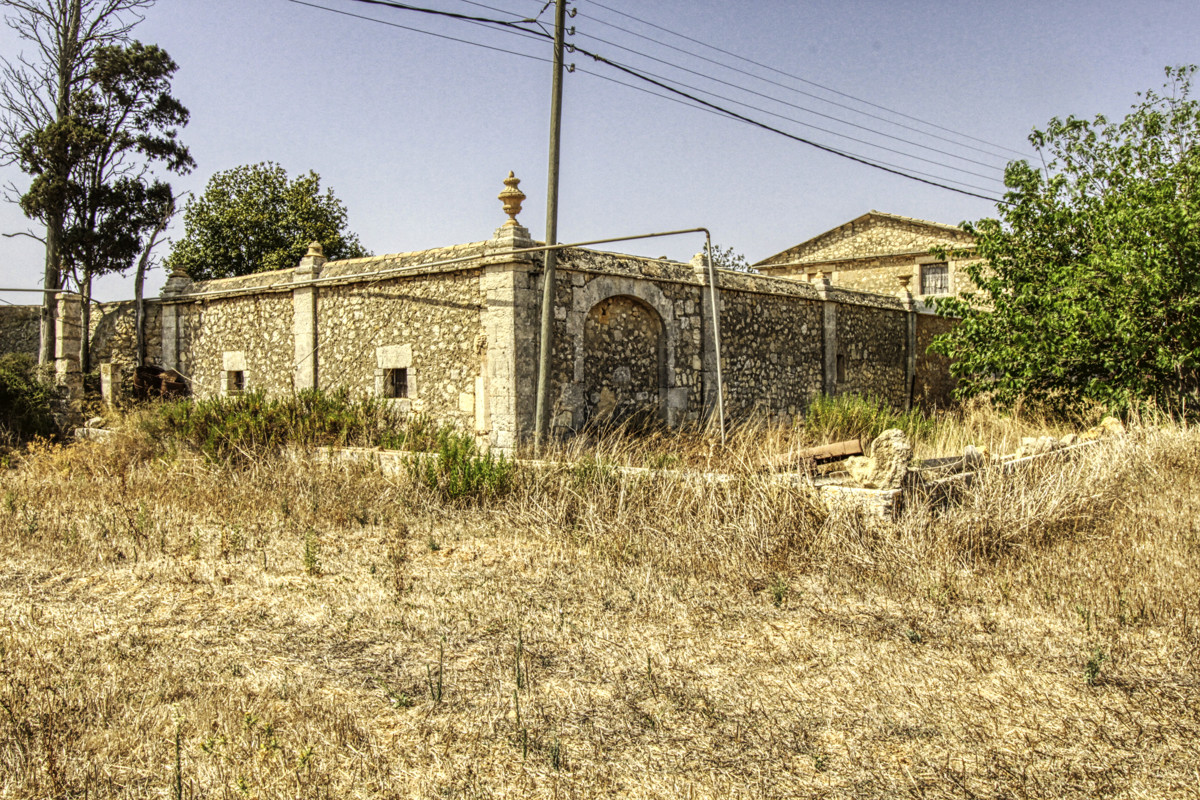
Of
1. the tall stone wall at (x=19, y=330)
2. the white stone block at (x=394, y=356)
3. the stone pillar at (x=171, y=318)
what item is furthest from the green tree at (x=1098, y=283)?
the tall stone wall at (x=19, y=330)

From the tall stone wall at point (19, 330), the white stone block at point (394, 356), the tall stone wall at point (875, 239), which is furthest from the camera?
the tall stone wall at point (875, 239)

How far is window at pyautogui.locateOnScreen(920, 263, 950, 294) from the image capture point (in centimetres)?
2261

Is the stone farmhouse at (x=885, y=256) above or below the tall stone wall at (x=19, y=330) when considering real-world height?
above

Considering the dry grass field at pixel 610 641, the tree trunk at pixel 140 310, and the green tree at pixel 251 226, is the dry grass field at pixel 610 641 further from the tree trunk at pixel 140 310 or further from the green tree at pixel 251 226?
the green tree at pixel 251 226

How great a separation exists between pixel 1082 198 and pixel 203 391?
548 inches

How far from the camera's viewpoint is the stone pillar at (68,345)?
14.3 m

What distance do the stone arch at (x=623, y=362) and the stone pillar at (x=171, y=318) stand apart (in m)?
8.02

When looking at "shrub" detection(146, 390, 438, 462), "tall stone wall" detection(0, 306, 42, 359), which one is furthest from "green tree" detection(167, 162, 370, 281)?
"shrub" detection(146, 390, 438, 462)

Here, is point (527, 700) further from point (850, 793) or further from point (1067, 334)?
point (1067, 334)

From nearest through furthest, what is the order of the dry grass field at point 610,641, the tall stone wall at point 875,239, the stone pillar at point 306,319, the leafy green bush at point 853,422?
the dry grass field at point 610,641, the leafy green bush at point 853,422, the stone pillar at point 306,319, the tall stone wall at point 875,239

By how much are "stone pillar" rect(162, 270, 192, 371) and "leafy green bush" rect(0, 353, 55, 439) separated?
194 centimetres

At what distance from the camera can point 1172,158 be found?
1132 cm

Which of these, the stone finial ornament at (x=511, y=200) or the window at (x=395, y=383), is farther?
the window at (x=395, y=383)

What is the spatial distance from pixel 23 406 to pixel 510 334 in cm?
923
